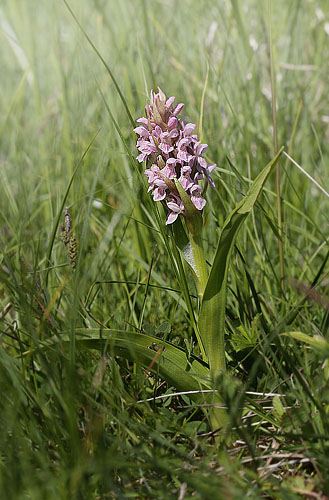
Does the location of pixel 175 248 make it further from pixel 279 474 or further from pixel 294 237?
pixel 294 237

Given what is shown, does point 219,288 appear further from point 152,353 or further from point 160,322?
point 160,322

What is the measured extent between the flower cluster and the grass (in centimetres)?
7

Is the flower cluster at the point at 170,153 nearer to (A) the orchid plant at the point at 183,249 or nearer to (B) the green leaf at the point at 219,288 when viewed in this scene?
(A) the orchid plant at the point at 183,249

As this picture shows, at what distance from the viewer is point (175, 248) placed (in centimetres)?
98

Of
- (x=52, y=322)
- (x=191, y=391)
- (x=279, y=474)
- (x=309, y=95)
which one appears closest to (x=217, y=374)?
(x=191, y=391)

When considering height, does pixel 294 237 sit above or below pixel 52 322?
below

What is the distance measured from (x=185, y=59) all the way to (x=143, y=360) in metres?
2.11

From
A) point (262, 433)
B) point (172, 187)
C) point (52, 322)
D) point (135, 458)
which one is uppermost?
point (172, 187)

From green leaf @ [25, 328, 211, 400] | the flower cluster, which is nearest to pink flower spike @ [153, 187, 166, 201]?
the flower cluster

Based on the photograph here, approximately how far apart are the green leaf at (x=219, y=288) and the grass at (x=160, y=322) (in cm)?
7

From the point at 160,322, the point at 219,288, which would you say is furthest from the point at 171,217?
the point at 160,322

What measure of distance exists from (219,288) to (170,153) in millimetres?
268

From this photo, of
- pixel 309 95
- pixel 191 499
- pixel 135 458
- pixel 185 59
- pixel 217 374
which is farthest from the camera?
pixel 185 59

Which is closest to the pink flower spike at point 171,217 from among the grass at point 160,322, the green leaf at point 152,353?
the grass at point 160,322
